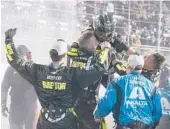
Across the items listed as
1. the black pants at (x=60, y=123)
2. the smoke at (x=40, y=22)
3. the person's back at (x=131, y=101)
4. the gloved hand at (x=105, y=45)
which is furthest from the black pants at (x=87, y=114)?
the smoke at (x=40, y=22)

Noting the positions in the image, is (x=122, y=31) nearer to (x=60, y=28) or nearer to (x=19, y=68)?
(x=60, y=28)

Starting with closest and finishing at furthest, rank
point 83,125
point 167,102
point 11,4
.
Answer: point 83,125
point 167,102
point 11,4

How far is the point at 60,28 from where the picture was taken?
8.59 meters

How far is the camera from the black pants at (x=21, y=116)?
651cm

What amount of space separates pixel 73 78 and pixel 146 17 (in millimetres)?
6190

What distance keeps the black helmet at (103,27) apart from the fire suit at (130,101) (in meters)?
0.55

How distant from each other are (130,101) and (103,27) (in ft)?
2.71

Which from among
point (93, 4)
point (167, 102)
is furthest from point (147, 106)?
point (93, 4)

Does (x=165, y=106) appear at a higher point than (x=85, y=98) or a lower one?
lower

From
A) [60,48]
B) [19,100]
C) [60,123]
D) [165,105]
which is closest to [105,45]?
[60,48]

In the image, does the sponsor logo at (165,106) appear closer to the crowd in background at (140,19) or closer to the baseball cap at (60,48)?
the baseball cap at (60,48)

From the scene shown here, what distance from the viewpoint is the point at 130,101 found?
4.05 m

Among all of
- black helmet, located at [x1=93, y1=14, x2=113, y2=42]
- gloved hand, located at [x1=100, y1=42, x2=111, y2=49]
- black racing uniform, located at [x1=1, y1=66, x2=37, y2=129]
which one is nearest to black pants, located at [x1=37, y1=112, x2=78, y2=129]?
gloved hand, located at [x1=100, y1=42, x2=111, y2=49]

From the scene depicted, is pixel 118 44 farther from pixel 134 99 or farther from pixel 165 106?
pixel 165 106
